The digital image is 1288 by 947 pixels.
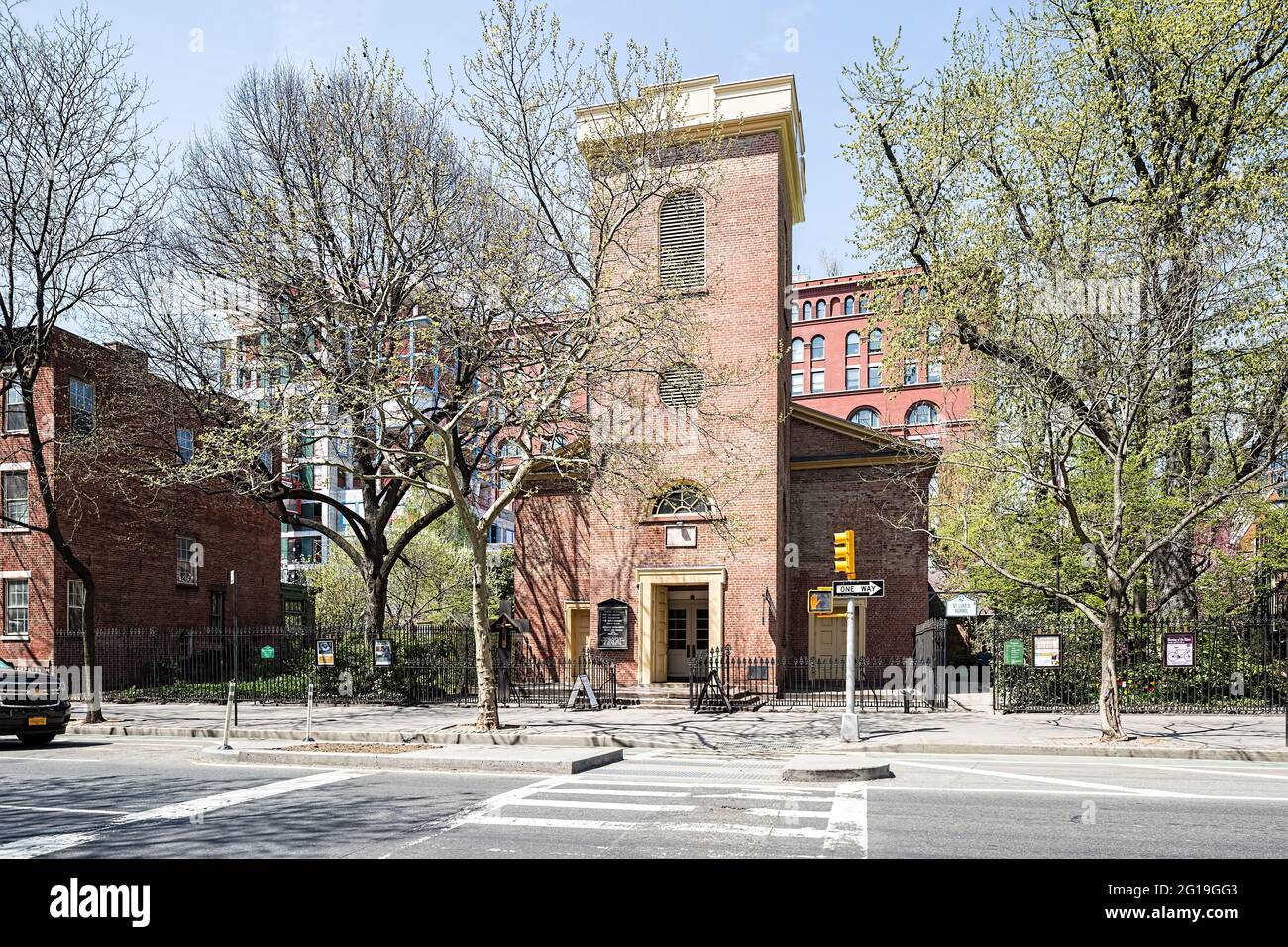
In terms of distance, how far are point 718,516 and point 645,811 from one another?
16.9 meters

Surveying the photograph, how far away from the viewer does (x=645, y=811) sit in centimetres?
1002

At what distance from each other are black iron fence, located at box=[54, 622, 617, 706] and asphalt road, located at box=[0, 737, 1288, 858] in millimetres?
10813

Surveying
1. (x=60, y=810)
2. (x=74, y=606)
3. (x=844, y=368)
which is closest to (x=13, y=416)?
(x=74, y=606)

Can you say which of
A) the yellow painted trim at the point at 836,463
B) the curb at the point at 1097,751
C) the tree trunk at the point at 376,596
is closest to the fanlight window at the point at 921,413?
the yellow painted trim at the point at 836,463

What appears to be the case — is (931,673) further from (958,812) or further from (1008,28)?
(1008,28)

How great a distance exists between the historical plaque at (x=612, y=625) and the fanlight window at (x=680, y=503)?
2893mm

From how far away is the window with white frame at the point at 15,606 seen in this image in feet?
94.7

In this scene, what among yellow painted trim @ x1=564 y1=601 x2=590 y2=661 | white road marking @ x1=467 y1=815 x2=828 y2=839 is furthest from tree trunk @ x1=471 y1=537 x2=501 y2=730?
yellow painted trim @ x1=564 y1=601 x2=590 y2=661

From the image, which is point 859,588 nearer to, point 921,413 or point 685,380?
point 685,380

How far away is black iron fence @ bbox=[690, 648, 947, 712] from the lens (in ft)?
75.6

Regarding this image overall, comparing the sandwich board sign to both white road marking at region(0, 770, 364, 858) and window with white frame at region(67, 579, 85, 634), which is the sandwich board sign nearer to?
white road marking at region(0, 770, 364, 858)

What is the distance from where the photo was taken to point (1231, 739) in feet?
55.7

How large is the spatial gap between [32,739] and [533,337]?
12335 mm
